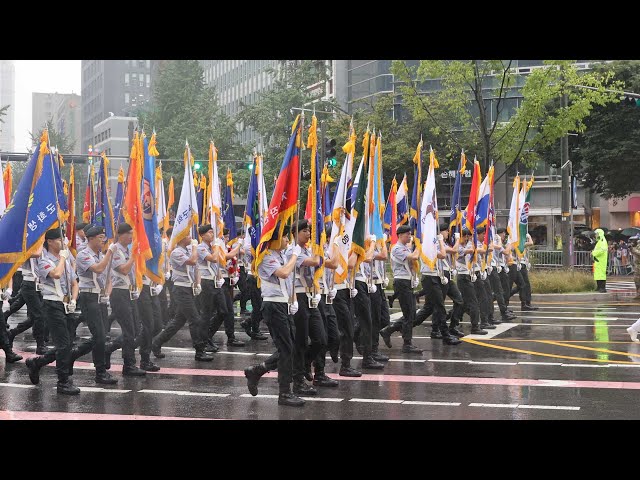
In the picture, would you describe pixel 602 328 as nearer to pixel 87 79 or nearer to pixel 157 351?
pixel 157 351

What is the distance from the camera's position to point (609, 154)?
135 ft

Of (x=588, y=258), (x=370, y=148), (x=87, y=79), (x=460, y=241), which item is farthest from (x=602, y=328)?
(x=87, y=79)

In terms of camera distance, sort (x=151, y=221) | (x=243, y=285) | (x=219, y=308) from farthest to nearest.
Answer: (x=243, y=285)
(x=219, y=308)
(x=151, y=221)

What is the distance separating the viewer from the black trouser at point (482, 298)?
16.6 m

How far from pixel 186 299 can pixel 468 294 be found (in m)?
5.55

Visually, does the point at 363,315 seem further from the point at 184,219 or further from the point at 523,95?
the point at 523,95

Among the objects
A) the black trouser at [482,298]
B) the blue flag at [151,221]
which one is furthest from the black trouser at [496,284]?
the blue flag at [151,221]

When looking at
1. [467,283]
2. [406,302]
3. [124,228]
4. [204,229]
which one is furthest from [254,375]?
[467,283]

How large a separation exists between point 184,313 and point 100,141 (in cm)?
11262

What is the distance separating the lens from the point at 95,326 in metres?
10.9

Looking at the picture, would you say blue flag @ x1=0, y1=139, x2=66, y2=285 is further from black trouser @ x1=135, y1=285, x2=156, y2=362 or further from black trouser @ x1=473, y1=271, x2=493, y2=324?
black trouser @ x1=473, y1=271, x2=493, y2=324

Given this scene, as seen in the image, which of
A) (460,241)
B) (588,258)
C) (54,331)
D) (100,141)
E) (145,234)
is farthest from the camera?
(100,141)

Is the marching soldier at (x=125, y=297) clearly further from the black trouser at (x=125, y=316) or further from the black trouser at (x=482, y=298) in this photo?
the black trouser at (x=482, y=298)
